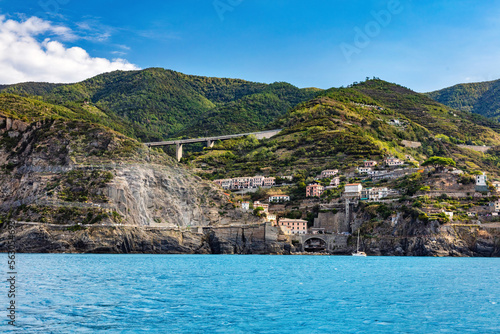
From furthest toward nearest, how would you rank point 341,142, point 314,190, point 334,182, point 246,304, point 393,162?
point 341,142 → point 393,162 → point 334,182 → point 314,190 → point 246,304

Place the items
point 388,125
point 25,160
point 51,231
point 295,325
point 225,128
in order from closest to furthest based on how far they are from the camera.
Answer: point 295,325, point 51,231, point 25,160, point 388,125, point 225,128

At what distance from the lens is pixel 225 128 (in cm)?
19838

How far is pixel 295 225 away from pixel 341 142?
43436 millimetres

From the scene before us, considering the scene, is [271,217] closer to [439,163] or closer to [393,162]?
[393,162]

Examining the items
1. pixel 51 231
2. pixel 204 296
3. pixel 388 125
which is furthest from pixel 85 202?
pixel 388 125

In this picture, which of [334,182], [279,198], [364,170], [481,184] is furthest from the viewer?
[364,170]

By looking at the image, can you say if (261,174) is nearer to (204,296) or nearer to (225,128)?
(225,128)

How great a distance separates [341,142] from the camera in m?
140

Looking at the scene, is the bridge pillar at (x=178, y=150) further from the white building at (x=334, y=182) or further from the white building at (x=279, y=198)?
the white building at (x=334, y=182)

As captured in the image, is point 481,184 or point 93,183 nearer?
point 93,183

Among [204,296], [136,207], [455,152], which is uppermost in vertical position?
[455,152]

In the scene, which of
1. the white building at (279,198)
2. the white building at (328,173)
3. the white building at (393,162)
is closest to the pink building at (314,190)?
the white building at (279,198)

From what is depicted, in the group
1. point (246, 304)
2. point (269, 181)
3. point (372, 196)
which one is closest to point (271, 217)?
point (372, 196)

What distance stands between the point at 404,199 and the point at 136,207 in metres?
47.2
